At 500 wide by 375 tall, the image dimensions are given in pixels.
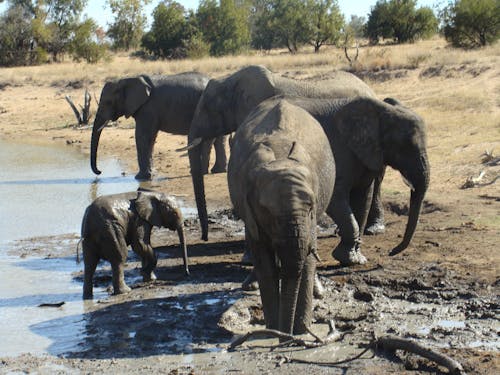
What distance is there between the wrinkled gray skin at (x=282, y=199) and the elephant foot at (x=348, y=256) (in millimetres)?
1582

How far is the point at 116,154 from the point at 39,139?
386 cm

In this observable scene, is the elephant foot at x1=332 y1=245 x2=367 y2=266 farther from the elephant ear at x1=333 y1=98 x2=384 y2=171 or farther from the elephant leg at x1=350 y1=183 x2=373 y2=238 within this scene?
the elephant ear at x1=333 y1=98 x2=384 y2=171

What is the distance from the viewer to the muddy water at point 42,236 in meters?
7.28

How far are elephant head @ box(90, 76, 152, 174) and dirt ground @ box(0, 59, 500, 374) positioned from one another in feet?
10.3

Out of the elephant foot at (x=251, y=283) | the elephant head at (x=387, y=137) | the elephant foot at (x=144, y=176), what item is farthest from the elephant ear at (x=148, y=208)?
the elephant foot at (x=144, y=176)

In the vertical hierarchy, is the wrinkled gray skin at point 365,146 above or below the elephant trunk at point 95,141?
above

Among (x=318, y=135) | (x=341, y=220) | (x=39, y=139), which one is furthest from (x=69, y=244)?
(x=39, y=139)

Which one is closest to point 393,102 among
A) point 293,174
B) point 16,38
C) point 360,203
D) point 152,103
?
point 360,203

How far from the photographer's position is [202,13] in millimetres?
43531

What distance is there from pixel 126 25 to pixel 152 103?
41273 millimetres

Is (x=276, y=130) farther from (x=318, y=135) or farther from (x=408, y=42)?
(x=408, y=42)

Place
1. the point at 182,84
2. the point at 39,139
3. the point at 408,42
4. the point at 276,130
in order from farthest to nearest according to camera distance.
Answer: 1. the point at 408,42
2. the point at 39,139
3. the point at 182,84
4. the point at 276,130

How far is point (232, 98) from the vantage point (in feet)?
33.6

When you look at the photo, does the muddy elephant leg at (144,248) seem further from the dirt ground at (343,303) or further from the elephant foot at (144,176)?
the elephant foot at (144,176)
